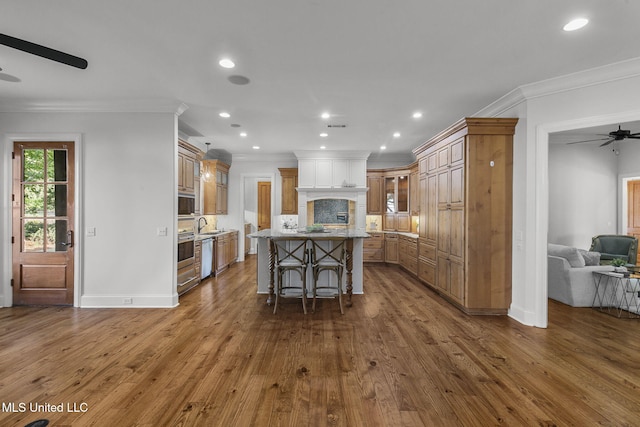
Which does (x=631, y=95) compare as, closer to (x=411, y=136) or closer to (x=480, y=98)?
(x=480, y=98)

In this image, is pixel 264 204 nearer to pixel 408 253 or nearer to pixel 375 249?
pixel 375 249

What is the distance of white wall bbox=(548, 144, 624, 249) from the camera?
6.04 m

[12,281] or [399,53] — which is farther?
[12,281]

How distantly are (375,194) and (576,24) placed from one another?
5.76m

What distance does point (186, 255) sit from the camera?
5.00 meters

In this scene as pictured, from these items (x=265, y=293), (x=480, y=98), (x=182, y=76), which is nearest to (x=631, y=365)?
(x=480, y=98)

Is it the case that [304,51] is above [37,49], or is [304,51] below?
above

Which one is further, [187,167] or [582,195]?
[582,195]

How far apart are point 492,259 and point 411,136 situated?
3081 millimetres

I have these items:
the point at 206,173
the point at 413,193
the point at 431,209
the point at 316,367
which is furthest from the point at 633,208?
the point at 206,173

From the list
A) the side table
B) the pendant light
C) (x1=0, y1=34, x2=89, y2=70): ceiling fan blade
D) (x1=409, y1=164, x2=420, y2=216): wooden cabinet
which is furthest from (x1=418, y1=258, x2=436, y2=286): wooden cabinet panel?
(x1=0, y1=34, x2=89, y2=70): ceiling fan blade

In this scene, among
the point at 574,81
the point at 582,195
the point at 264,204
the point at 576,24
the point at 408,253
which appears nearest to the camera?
the point at 576,24

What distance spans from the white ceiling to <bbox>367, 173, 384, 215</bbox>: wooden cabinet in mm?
3416

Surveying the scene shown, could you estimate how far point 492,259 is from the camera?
13.0 ft
